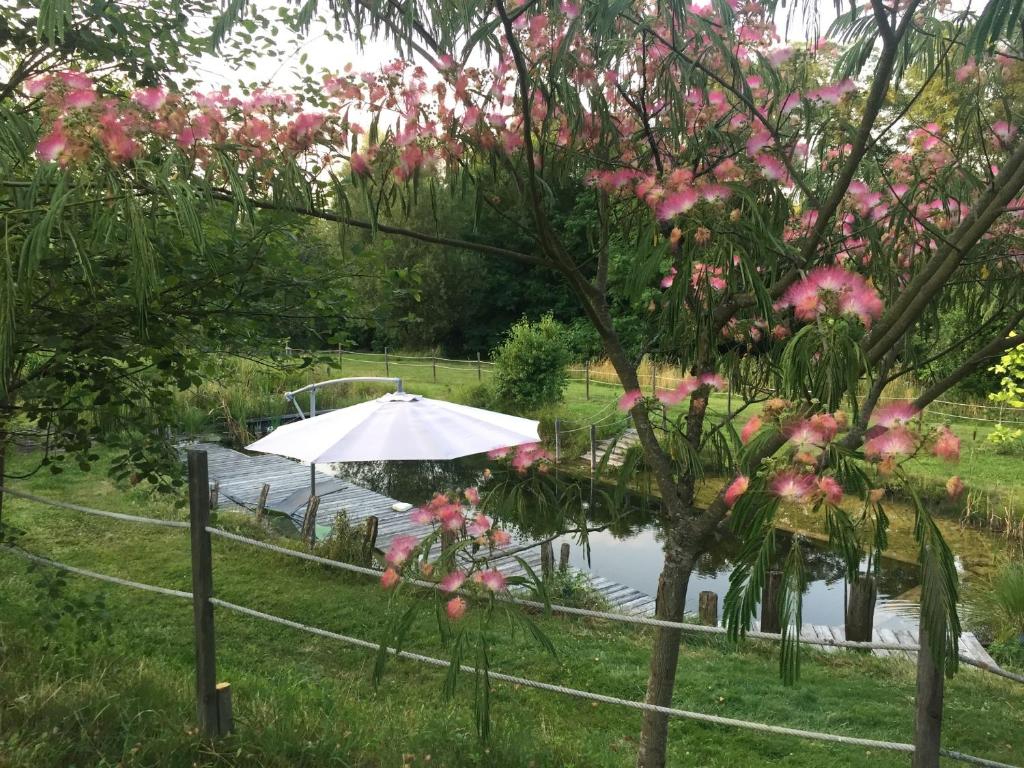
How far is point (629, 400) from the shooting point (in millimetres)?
1773

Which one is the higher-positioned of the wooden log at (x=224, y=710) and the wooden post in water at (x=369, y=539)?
the wooden log at (x=224, y=710)

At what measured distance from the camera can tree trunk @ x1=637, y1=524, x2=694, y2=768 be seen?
200cm

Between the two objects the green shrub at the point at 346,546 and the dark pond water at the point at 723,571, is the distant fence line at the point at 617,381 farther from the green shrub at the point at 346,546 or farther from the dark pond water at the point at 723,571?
the dark pond water at the point at 723,571

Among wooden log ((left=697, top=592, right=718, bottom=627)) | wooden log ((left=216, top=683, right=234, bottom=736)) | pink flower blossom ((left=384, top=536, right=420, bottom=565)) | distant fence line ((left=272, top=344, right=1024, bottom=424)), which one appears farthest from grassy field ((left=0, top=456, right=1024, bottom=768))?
distant fence line ((left=272, top=344, right=1024, bottom=424))

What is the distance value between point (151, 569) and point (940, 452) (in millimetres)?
5991

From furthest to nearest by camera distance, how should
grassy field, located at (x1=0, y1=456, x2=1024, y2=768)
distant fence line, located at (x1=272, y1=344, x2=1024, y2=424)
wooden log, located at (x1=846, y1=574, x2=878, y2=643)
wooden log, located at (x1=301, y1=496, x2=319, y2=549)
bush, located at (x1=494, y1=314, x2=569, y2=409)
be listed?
1. bush, located at (x1=494, y1=314, x2=569, y2=409)
2. distant fence line, located at (x1=272, y1=344, x2=1024, y2=424)
3. wooden log, located at (x1=301, y1=496, x2=319, y2=549)
4. wooden log, located at (x1=846, y1=574, x2=878, y2=643)
5. grassy field, located at (x1=0, y1=456, x2=1024, y2=768)

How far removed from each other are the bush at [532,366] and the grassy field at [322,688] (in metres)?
8.02

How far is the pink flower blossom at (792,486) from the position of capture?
3.29 ft

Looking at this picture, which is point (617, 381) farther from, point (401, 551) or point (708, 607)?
point (401, 551)

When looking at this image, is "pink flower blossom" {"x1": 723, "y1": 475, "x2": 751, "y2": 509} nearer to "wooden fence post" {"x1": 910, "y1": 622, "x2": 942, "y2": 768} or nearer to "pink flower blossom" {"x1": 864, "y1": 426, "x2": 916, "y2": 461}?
"pink flower blossom" {"x1": 864, "y1": 426, "x2": 916, "y2": 461}

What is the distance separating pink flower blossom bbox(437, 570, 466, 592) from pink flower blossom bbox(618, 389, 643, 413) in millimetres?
528

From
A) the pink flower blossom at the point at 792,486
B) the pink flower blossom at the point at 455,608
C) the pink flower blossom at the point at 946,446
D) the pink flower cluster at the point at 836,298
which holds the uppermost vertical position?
the pink flower cluster at the point at 836,298

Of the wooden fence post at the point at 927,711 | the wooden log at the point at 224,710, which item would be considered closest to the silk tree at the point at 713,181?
the wooden fence post at the point at 927,711

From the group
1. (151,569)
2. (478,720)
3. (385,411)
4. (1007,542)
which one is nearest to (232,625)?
(151,569)
